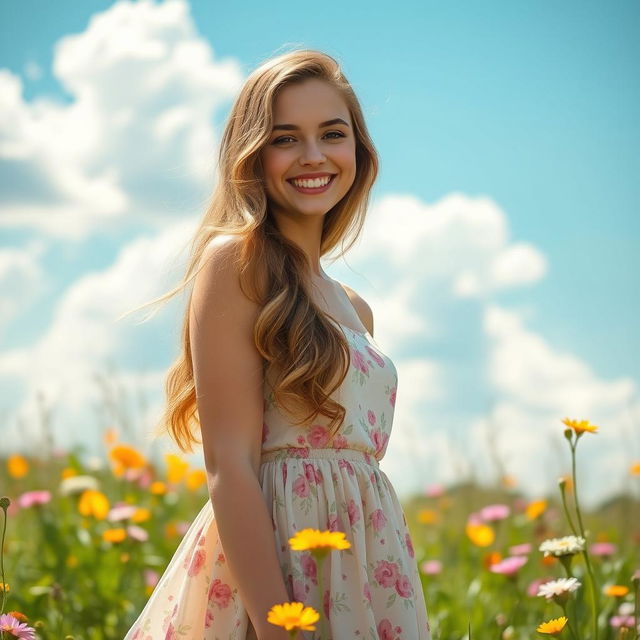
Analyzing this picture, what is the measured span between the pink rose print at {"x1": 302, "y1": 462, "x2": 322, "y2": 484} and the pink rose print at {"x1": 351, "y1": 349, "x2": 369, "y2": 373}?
0.75ft

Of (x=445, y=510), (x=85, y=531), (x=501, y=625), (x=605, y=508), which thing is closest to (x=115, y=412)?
(x=85, y=531)

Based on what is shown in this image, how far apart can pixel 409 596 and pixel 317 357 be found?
0.51 m

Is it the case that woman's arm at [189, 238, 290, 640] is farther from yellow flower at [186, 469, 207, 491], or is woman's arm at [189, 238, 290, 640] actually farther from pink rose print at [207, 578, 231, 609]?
yellow flower at [186, 469, 207, 491]

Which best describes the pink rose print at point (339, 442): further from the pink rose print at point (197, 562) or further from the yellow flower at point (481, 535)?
the yellow flower at point (481, 535)

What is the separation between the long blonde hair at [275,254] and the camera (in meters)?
1.85

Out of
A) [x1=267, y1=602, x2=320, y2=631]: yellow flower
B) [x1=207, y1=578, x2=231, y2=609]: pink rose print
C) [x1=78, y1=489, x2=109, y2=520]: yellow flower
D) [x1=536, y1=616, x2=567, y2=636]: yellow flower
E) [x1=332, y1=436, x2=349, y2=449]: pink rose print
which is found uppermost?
[x1=78, y1=489, x2=109, y2=520]: yellow flower

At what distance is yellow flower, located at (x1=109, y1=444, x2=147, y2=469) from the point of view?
3.96 m

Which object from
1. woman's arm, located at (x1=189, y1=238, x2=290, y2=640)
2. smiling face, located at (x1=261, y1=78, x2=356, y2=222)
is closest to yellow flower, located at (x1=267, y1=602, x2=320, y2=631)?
woman's arm, located at (x1=189, y1=238, x2=290, y2=640)

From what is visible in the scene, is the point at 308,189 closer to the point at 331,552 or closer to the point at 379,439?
the point at 379,439

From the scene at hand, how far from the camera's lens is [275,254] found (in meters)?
1.98

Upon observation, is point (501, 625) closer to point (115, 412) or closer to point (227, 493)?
point (227, 493)

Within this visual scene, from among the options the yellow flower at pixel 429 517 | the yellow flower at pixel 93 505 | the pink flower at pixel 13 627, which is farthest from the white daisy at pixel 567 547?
the yellow flower at pixel 429 517

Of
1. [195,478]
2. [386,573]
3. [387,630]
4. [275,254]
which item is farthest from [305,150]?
[195,478]

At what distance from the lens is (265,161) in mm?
2061
